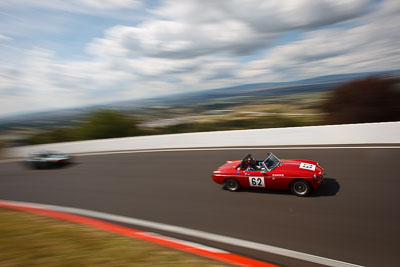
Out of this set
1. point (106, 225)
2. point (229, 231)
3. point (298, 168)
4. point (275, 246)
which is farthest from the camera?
point (298, 168)

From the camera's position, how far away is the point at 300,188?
6.33 metres

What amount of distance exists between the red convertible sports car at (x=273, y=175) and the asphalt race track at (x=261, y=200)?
265 mm

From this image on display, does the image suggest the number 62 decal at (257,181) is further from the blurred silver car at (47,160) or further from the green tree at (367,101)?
the green tree at (367,101)

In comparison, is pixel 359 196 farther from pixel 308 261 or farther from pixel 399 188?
pixel 308 261

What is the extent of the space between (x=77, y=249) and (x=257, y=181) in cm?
457

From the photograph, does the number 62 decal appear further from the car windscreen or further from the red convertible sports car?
the car windscreen

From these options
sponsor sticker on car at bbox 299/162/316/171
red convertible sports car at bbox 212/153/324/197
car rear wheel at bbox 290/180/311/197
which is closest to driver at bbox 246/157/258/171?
red convertible sports car at bbox 212/153/324/197

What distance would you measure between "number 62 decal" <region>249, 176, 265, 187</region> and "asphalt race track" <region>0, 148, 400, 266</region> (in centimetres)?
27

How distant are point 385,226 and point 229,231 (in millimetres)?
2975

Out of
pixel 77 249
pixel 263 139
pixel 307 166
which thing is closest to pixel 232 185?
pixel 307 166

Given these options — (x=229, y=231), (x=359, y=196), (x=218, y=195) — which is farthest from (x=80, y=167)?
(x=359, y=196)

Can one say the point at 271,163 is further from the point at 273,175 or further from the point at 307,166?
the point at 307,166

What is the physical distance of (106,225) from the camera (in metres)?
5.88

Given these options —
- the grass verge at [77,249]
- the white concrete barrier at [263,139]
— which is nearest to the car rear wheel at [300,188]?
the grass verge at [77,249]
